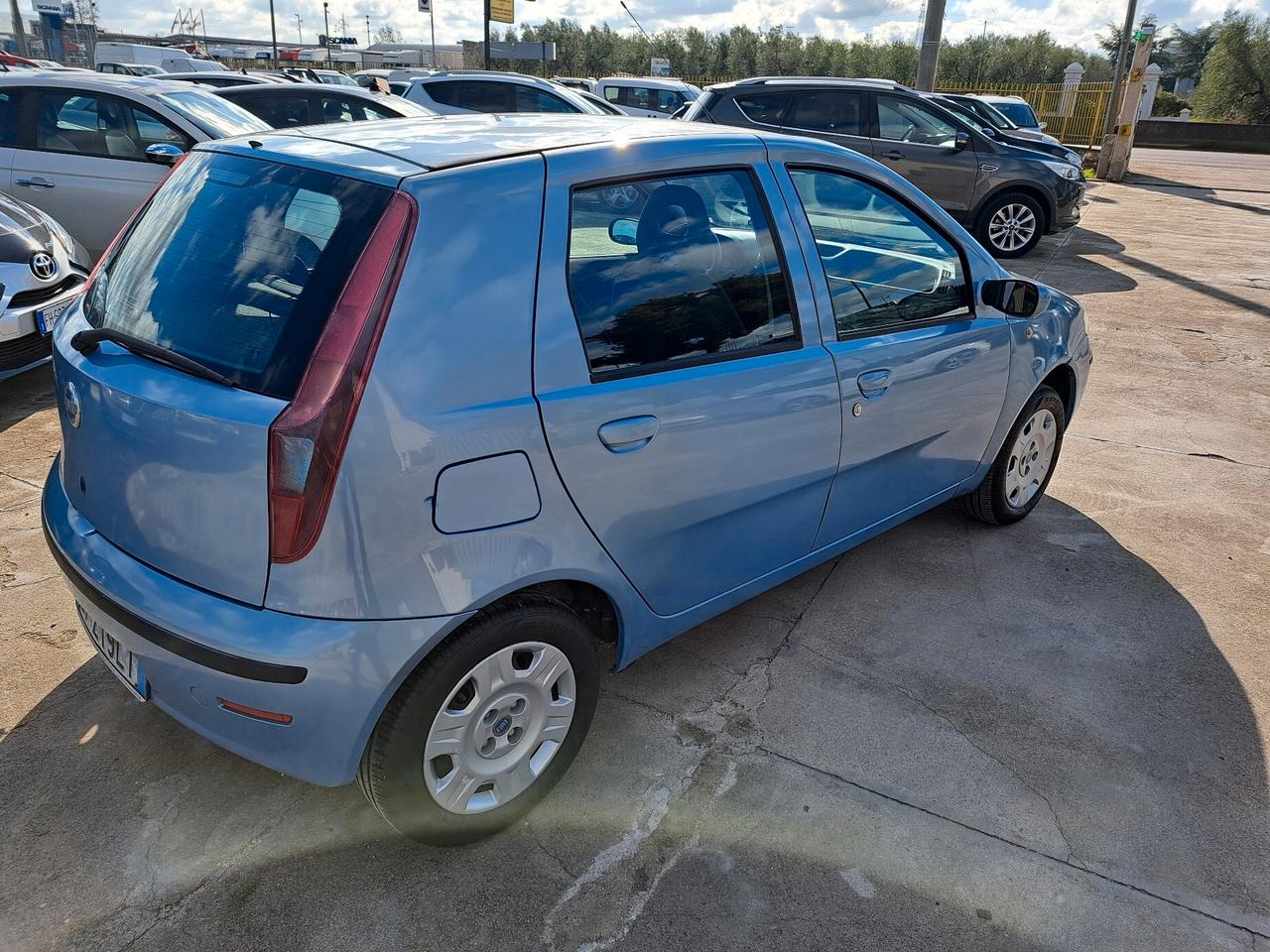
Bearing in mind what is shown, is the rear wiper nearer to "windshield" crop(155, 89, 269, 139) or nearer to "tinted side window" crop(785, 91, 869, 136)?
"windshield" crop(155, 89, 269, 139)

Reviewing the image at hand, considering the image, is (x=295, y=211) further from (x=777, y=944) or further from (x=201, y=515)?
(x=777, y=944)

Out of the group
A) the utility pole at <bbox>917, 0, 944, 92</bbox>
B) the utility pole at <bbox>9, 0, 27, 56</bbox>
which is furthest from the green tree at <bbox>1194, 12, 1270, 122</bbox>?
the utility pole at <bbox>9, 0, 27, 56</bbox>


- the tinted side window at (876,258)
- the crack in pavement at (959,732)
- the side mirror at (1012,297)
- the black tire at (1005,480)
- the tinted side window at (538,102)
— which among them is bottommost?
the crack in pavement at (959,732)

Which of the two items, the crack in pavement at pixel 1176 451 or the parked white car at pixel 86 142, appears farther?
the parked white car at pixel 86 142

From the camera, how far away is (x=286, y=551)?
1894 mm

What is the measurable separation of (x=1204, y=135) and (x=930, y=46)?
2874 centimetres

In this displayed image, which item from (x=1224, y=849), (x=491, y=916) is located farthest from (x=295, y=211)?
(x=1224, y=849)

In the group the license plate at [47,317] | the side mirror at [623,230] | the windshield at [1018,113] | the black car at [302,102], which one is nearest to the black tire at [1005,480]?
the side mirror at [623,230]

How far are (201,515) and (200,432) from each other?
0.17m

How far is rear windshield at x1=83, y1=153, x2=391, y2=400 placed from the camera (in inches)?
77.7

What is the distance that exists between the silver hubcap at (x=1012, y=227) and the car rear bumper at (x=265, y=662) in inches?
432

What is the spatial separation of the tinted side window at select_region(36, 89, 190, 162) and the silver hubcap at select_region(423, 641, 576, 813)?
6.33 metres

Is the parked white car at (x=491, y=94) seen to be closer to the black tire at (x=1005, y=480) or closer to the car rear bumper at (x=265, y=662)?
the black tire at (x=1005, y=480)

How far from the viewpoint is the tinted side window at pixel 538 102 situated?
12.8m
